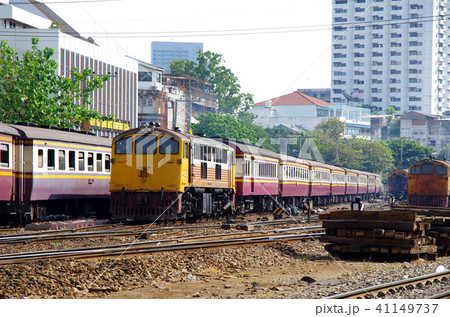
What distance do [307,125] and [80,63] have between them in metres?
77.8

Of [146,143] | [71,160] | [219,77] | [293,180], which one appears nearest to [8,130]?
[71,160]

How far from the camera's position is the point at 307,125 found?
134 metres

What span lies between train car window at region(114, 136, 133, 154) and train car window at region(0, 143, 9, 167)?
156 inches

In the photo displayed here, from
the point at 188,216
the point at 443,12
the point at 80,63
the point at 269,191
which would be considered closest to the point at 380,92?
the point at 443,12

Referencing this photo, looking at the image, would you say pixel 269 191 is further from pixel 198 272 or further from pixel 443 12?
pixel 443 12

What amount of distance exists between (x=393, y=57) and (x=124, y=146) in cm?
16593

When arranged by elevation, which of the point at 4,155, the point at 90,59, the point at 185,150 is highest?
the point at 90,59

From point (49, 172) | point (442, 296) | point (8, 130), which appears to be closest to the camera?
point (442, 296)

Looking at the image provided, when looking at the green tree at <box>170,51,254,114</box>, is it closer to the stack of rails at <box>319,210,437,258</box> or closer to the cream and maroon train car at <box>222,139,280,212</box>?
the cream and maroon train car at <box>222,139,280,212</box>

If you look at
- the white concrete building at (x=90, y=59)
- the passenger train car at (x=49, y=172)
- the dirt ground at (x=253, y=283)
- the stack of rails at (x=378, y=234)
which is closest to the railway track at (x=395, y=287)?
the dirt ground at (x=253, y=283)

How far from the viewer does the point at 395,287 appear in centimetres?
975

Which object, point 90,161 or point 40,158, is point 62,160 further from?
point 90,161

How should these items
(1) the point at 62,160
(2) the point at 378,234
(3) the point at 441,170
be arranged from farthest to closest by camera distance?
(3) the point at 441,170 < (1) the point at 62,160 < (2) the point at 378,234

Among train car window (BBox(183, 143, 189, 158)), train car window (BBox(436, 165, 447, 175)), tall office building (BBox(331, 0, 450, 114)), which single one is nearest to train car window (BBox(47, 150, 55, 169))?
train car window (BBox(183, 143, 189, 158))
